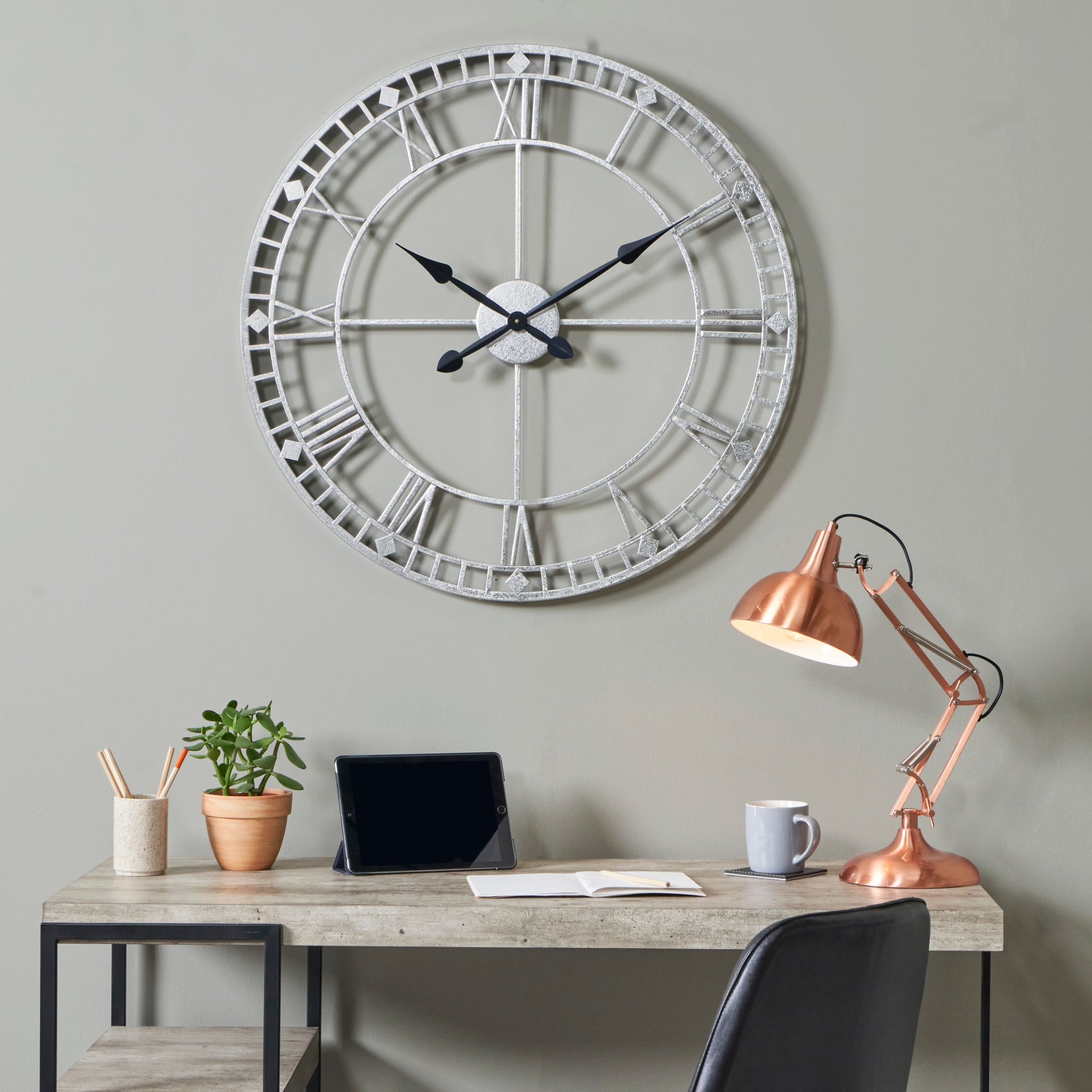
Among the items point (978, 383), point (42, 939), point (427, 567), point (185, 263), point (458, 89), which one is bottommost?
point (42, 939)

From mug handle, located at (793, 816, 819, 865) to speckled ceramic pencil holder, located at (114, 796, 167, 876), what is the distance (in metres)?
0.85

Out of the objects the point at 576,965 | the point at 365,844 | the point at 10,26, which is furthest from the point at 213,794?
the point at 10,26

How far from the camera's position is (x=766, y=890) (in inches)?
55.2

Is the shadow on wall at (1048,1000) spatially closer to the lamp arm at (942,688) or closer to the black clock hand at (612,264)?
the lamp arm at (942,688)

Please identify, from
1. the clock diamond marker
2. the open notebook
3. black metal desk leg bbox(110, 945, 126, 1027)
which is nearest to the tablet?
the open notebook

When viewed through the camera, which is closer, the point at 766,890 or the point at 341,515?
the point at 766,890

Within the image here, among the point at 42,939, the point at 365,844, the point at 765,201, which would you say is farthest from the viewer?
the point at 765,201

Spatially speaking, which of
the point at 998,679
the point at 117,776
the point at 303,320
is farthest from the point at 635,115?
the point at 117,776

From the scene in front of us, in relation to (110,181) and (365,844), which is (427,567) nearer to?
(365,844)

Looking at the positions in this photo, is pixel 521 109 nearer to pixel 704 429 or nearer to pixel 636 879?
pixel 704 429

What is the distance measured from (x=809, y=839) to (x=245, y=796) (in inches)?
30.0

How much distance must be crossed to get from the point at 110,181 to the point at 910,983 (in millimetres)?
1595

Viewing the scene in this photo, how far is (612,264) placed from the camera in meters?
1.64

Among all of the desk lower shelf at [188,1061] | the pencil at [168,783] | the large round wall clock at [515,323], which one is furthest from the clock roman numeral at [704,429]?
the desk lower shelf at [188,1061]
